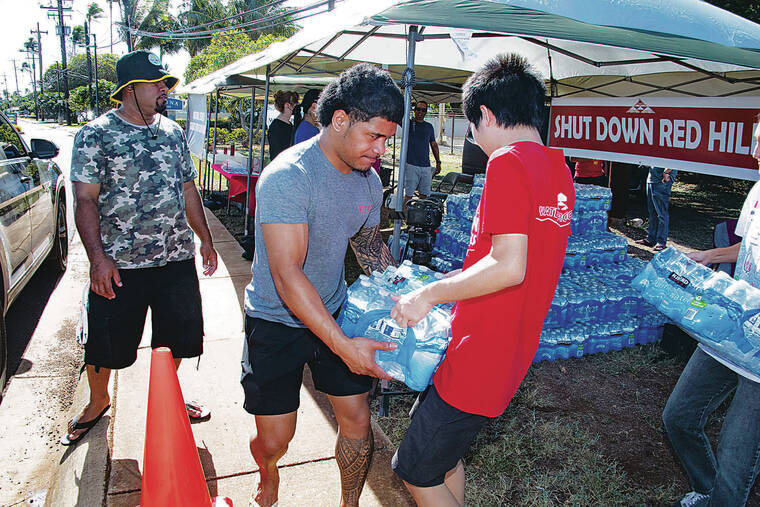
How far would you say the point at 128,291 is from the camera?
9.60 ft

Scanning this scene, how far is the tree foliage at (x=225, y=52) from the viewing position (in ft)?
73.3

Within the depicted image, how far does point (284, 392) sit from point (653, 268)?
173 centimetres

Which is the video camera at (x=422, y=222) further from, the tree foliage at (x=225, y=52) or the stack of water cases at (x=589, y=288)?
the tree foliage at (x=225, y=52)

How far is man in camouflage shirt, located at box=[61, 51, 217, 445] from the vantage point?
2762mm

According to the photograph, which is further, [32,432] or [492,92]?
[32,432]

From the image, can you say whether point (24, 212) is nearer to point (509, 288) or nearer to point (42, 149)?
point (42, 149)

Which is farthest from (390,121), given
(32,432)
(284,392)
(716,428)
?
(716,428)

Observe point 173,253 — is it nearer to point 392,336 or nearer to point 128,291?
point 128,291

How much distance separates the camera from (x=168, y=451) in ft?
6.48

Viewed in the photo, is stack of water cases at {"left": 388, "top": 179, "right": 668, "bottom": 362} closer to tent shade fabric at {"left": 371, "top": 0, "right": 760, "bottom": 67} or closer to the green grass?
the green grass

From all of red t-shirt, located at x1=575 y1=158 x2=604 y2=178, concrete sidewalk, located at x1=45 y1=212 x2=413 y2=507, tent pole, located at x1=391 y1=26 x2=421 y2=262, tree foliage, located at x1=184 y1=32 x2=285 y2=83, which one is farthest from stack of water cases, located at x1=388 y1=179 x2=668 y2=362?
tree foliage, located at x1=184 y1=32 x2=285 y2=83

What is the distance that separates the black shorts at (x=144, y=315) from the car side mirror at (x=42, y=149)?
293 centimetres

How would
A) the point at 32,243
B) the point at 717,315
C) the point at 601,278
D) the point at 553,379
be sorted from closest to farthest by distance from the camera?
the point at 717,315, the point at 553,379, the point at 32,243, the point at 601,278

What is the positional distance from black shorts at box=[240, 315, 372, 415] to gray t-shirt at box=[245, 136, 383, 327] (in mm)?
60
